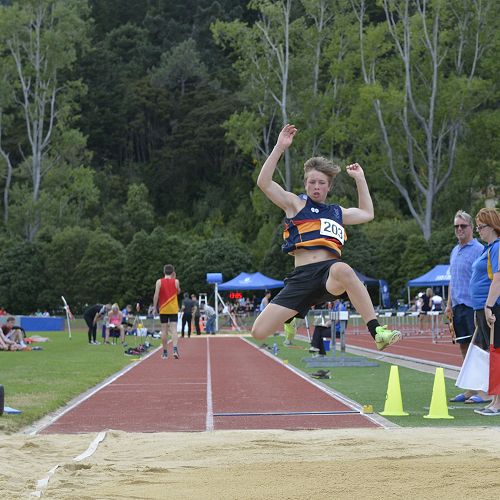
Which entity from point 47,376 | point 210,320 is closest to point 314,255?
point 47,376

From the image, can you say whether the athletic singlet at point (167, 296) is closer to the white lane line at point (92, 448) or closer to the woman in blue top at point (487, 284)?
the woman in blue top at point (487, 284)

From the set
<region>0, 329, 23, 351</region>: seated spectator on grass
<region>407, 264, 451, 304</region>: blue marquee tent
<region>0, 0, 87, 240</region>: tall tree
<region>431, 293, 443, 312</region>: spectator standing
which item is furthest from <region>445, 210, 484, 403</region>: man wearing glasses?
<region>0, 0, 87, 240</region>: tall tree

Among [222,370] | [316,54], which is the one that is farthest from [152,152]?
[222,370]

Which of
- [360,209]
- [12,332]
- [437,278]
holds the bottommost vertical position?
[12,332]

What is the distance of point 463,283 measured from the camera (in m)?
10.7

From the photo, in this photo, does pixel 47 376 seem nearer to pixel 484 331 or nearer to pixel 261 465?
pixel 484 331

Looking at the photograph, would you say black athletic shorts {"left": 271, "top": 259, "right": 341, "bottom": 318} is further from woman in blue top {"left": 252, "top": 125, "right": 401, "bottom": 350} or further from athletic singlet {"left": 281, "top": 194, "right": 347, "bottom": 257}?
athletic singlet {"left": 281, "top": 194, "right": 347, "bottom": 257}

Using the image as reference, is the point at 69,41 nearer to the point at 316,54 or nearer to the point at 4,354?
the point at 316,54

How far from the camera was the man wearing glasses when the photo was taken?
10516 mm

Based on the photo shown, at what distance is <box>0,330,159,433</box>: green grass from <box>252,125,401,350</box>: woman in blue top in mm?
2743

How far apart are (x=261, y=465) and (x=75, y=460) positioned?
131 cm

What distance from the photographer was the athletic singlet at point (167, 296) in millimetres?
18688

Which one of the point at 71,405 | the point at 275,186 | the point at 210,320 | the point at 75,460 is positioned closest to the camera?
the point at 75,460

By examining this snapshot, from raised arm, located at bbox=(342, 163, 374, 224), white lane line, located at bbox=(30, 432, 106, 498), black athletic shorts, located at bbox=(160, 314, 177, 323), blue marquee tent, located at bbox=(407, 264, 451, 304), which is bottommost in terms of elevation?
white lane line, located at bbox=(30, 432, 106, 498)
